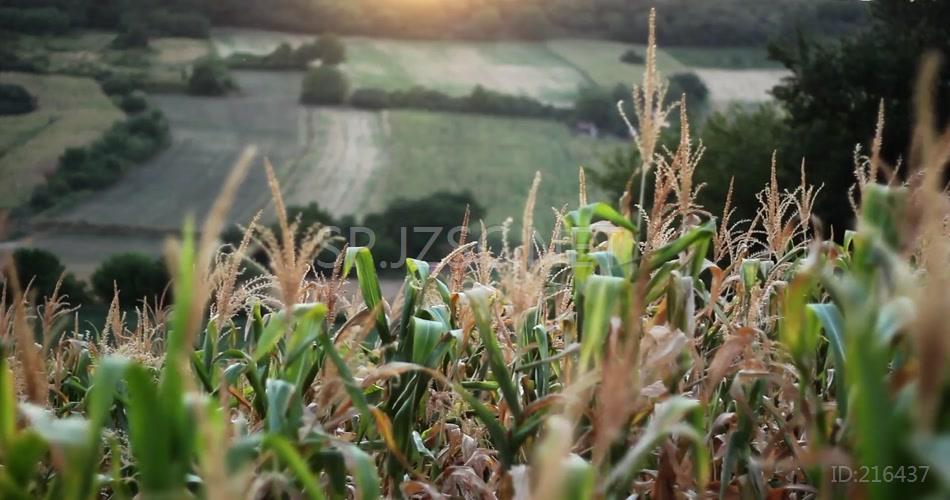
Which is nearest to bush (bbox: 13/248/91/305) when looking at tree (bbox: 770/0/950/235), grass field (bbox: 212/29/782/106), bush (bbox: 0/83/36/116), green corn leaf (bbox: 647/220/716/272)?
bush (bbox: 0/83/36/116)

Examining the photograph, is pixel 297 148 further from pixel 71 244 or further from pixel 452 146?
pixel 71 244

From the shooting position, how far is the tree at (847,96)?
30.2 feet

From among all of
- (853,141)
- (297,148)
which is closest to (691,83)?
(297,148)

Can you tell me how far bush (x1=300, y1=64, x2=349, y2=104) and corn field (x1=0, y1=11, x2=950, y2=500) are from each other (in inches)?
628

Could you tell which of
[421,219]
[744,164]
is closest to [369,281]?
[744,164]

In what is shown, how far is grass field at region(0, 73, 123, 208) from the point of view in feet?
52.7

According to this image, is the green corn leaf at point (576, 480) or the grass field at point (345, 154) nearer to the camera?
the green corn leaf at point (576, 480)

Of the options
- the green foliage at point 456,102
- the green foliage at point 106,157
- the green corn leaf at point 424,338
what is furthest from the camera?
the green foliage at point 456,102

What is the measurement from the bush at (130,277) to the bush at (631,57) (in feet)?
29.7

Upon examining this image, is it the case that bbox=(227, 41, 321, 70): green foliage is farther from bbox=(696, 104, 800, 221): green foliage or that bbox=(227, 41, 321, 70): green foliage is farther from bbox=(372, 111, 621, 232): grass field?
bbox=(696, 104, 800, 221): green foliage

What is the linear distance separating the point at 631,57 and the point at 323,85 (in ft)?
18.4

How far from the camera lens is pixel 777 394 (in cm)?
188

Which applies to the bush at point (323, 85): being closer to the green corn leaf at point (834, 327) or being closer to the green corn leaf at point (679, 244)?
the green corn leaf at point (679, 244)

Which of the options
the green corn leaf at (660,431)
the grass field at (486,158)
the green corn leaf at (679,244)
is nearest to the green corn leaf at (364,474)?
the green corn leaf at (660,431)
